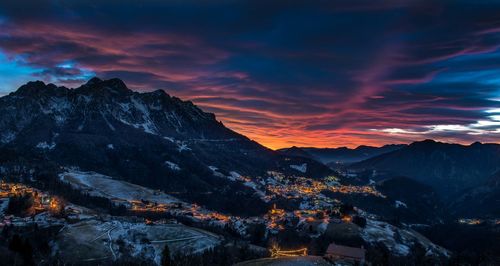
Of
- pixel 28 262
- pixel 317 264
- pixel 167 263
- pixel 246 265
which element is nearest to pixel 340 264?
pixel 317 264

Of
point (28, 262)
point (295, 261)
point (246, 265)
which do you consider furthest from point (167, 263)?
point (28, 262)

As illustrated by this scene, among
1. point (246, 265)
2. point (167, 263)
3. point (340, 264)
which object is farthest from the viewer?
point (340, 264)

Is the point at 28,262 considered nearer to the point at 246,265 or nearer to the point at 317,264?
the point at 246,265

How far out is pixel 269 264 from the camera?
174250 mm

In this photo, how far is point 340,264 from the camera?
19575cm

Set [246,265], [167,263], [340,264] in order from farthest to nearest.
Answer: [340,264] → [246,265] → [167,263]

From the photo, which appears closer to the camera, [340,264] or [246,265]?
[246,265]

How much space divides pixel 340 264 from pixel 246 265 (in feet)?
147

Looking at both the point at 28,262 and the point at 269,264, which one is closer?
the point at 269,264

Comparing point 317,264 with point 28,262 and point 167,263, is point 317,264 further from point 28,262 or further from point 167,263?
point 28,262

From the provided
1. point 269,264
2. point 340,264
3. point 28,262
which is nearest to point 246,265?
point 269,264

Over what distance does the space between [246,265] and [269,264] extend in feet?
27.7

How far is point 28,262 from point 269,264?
3934 inches

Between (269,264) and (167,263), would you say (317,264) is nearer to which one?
(269,264)
